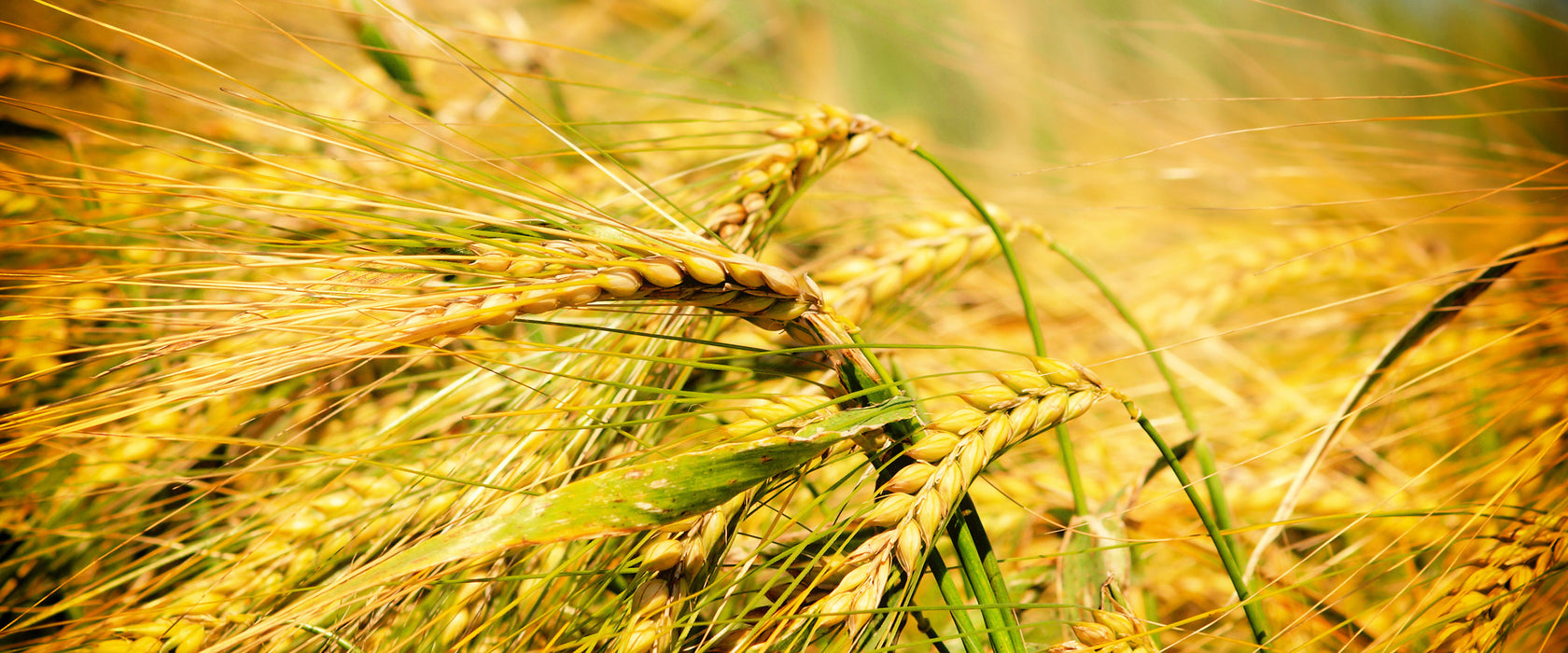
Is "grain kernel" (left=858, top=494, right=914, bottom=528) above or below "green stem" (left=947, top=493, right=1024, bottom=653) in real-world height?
above

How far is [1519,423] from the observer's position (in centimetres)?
66

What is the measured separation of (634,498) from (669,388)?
152 millimetres

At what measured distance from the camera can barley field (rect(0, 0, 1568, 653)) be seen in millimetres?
304

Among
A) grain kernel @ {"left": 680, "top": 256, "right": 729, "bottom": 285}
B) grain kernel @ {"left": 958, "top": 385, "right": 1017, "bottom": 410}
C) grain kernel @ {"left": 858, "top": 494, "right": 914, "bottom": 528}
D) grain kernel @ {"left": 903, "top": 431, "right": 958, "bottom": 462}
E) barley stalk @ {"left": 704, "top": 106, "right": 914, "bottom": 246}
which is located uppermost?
barley stalk @ {"left": 704, "top": 106, "right": 914, "bottom": 246}

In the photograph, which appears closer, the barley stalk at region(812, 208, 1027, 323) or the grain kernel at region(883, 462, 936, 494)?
the grain kernel at region(883, 462, 936, 494)

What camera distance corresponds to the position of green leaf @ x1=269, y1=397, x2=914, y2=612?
0.91 ft

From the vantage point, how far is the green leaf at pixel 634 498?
28 cm

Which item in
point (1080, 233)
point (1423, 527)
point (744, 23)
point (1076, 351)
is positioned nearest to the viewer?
point (1423, 527)

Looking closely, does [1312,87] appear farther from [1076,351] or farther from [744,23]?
[744,23]

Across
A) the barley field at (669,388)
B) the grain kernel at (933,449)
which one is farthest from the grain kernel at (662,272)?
the grain kernel at (933,449)

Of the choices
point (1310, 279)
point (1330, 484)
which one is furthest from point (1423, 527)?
point (1310, 279)

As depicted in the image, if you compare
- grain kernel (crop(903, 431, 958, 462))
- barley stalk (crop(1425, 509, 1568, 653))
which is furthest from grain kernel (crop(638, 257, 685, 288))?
barley stalk (crop(1425, 509, 1568, 653))

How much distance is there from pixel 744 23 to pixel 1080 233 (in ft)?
3.45

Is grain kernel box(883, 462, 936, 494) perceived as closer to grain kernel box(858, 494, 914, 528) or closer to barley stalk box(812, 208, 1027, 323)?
grain kernel box(858, 494, 914, 528)
